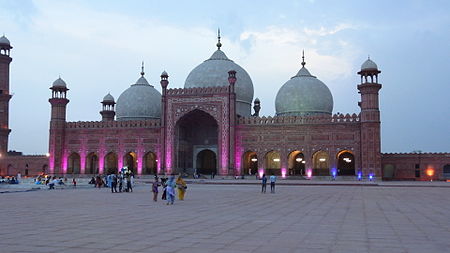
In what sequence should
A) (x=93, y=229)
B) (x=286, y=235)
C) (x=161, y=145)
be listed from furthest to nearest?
(x=161, y=145), (x=93, y=229), (x=286, y=235)

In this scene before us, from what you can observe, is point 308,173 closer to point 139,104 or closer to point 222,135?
point 222,135

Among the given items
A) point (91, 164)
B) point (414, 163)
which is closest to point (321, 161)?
point (414, 163)

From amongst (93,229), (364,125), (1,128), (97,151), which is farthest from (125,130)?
(93,229)

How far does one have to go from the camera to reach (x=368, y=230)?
792cm

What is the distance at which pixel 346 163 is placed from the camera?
39312mm

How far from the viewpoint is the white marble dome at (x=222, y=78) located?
139 ft

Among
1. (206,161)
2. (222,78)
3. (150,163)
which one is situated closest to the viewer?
(222,78)

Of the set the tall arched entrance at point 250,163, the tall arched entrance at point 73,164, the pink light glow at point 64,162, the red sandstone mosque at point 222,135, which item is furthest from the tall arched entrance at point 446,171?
the pink light glow at point 64,162

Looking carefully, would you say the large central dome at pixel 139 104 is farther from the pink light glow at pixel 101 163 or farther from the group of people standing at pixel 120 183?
the group of people standing at pixel 120 183

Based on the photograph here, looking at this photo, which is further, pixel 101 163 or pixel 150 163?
pixel 150 163

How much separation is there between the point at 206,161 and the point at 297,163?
8178mm

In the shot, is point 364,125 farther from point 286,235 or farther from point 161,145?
point 286,235

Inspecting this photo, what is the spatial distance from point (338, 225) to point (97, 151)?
35413mm

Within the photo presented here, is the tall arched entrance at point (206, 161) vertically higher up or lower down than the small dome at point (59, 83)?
lower down
